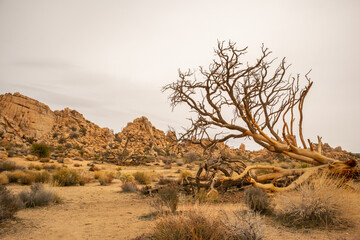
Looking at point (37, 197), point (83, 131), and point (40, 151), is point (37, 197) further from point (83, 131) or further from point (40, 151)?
point (83, 131)

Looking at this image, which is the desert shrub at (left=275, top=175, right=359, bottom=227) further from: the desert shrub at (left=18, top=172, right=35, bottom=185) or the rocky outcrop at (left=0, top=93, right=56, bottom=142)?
the rocky outcrop at (left=0, top=93, right=56, bottom=142)

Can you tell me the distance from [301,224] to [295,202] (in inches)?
19.9

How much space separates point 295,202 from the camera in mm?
5117

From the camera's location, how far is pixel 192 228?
2.99 m

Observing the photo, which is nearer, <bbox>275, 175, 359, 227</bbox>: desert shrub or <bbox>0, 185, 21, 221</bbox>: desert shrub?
<bbox>275, 175, 359, 227</bbox>: desert shrub

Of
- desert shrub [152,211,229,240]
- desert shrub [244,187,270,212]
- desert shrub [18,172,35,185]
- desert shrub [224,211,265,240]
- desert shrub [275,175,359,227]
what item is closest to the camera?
desert shrub [152,211,229,240]

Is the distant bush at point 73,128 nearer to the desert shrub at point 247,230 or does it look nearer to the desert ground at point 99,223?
the desert ground at point 99,223

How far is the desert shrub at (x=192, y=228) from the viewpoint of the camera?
3.10 m

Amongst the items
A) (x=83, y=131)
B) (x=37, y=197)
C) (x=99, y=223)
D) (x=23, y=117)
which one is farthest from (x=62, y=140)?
(x=99, y=223)

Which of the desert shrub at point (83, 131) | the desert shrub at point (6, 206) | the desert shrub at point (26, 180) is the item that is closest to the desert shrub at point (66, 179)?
the desert shrub at point (26, 180)

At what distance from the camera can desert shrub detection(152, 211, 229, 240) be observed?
3100 mm

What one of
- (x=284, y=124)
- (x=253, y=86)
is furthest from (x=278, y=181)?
(x=253, y=86)

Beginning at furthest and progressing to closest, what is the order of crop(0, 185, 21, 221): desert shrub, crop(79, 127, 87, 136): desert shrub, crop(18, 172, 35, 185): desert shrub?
1. crop(79, 127, 87, 136): desert shrub
2. crop(18, 172, 35, 185): desert shrub
3. crop(0, 185, 21, 221): desert shrub

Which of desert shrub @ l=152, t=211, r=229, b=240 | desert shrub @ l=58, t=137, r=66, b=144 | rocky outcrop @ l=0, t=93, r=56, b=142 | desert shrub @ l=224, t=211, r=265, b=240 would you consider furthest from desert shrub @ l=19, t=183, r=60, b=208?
rocky outcrop @ l=0, t=93, r=56, b=142
